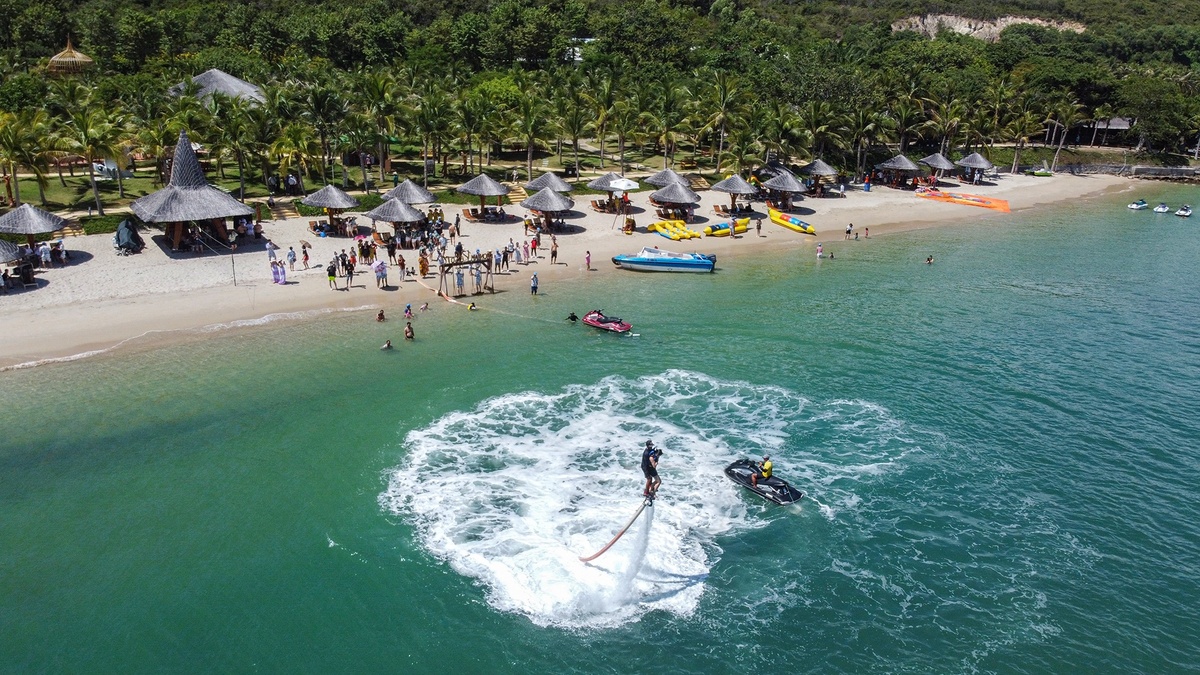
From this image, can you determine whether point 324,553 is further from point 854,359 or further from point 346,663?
point 854,359

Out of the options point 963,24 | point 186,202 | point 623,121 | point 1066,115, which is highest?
point 963,24

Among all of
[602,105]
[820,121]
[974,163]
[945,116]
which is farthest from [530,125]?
[945,116]

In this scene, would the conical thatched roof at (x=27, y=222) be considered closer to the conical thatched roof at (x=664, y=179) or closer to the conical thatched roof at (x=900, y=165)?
the conical thatched roof at (x=664, y=179)

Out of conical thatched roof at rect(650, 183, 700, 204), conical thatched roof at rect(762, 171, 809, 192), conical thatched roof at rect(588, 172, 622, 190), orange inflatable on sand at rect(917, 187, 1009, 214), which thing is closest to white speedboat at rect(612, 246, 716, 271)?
conical thatched roof at rect(650, 183, 700, 204)

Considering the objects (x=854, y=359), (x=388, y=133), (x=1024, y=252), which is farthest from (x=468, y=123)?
(x=1024, y=252)

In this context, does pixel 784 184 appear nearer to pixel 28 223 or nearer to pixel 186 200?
pixel 186 200

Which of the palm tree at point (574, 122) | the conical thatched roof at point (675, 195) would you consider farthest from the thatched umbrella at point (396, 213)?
the palm tree at point (574, 122)
